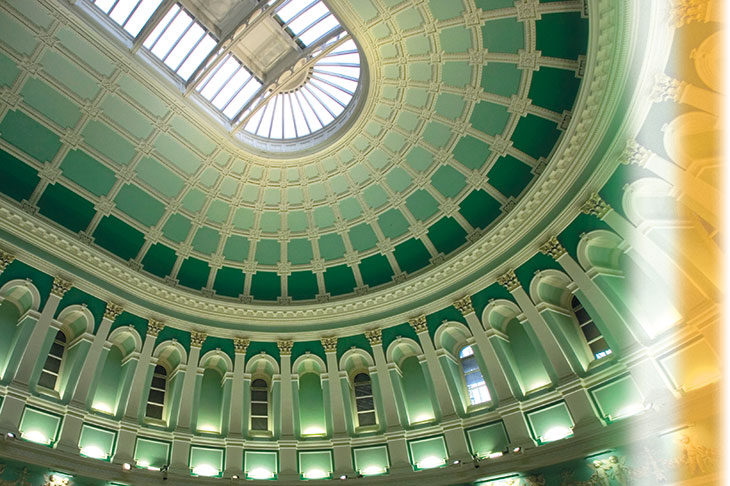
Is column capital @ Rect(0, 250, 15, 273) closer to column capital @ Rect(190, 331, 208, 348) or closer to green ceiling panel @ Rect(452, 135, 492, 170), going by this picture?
column capital @ Rect(190, 331, 208, 348)

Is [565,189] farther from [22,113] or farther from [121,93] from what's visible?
[22,113]

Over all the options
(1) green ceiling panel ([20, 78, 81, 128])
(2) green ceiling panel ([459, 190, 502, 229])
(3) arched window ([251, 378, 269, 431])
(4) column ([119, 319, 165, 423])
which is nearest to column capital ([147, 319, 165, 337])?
(4) column ([119, 319, 165, 423])

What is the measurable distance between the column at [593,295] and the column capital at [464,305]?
3.96 m

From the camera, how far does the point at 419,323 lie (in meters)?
22.2

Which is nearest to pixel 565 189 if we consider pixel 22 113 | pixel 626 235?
pixel 626 235

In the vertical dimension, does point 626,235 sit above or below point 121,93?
below

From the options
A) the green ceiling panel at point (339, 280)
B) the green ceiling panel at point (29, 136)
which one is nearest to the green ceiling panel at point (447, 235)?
the green ceiling panel at point (339, 280)

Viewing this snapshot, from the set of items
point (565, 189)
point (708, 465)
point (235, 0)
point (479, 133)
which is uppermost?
point (235, 0)

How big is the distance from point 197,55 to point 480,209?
14531 mm

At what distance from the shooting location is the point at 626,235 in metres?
16.3

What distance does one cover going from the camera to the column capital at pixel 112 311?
2009 centimetres

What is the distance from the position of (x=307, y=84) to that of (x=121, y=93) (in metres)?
8.52

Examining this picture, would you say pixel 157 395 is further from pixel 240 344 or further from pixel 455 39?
pixel 455 39

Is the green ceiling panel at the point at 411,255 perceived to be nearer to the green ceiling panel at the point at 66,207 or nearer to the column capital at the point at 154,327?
the column capital at the point at 154,327
